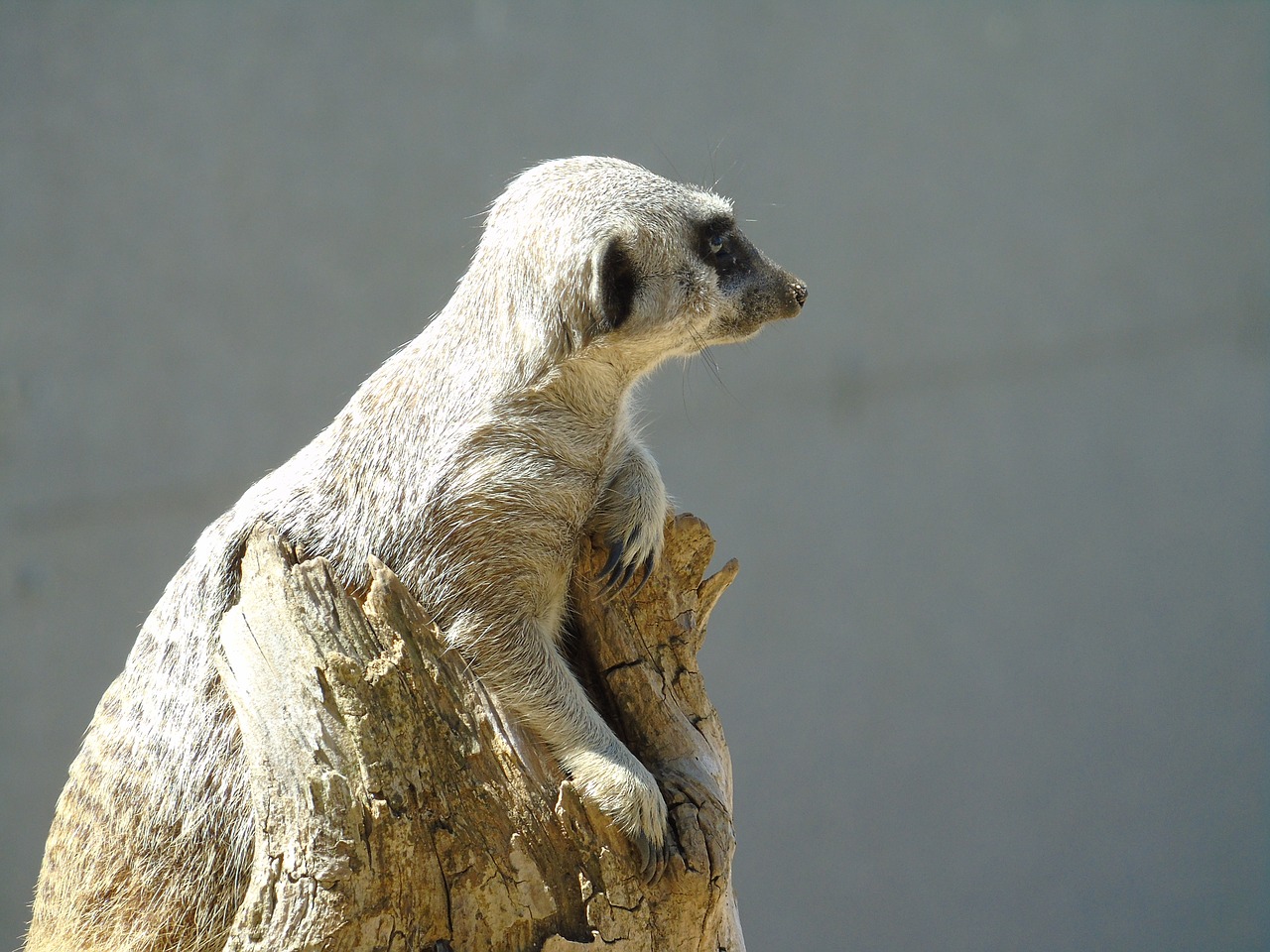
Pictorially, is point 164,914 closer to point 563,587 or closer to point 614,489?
point 563,587

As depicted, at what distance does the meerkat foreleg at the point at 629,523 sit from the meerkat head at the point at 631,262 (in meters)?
0.26

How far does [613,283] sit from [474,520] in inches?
20.5

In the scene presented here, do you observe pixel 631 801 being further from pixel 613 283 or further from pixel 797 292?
pixel 797 292

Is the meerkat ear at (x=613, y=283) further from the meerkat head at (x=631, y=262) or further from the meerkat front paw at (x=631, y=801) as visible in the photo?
the meerkat front paw at (x=631, y=801)

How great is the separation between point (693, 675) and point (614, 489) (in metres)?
0.46

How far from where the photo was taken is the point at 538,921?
1933 millimetres

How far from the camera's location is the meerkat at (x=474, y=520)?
6.84ft

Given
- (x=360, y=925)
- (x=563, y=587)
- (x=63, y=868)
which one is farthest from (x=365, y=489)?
(x=63, y=868)

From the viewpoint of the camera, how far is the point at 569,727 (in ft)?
6.88

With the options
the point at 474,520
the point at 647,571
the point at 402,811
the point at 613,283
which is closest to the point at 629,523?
the point at 647,571

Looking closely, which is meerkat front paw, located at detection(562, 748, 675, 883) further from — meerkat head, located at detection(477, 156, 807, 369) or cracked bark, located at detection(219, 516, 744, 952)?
meerkat head, located at detection(477, 156, 807, 369)

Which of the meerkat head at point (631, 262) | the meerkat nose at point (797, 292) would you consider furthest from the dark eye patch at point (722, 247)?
the meerkat nose at point (797, 292)

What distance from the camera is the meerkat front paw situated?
200 centimetres

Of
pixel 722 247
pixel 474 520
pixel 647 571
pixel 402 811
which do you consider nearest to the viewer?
pixel 402 811
